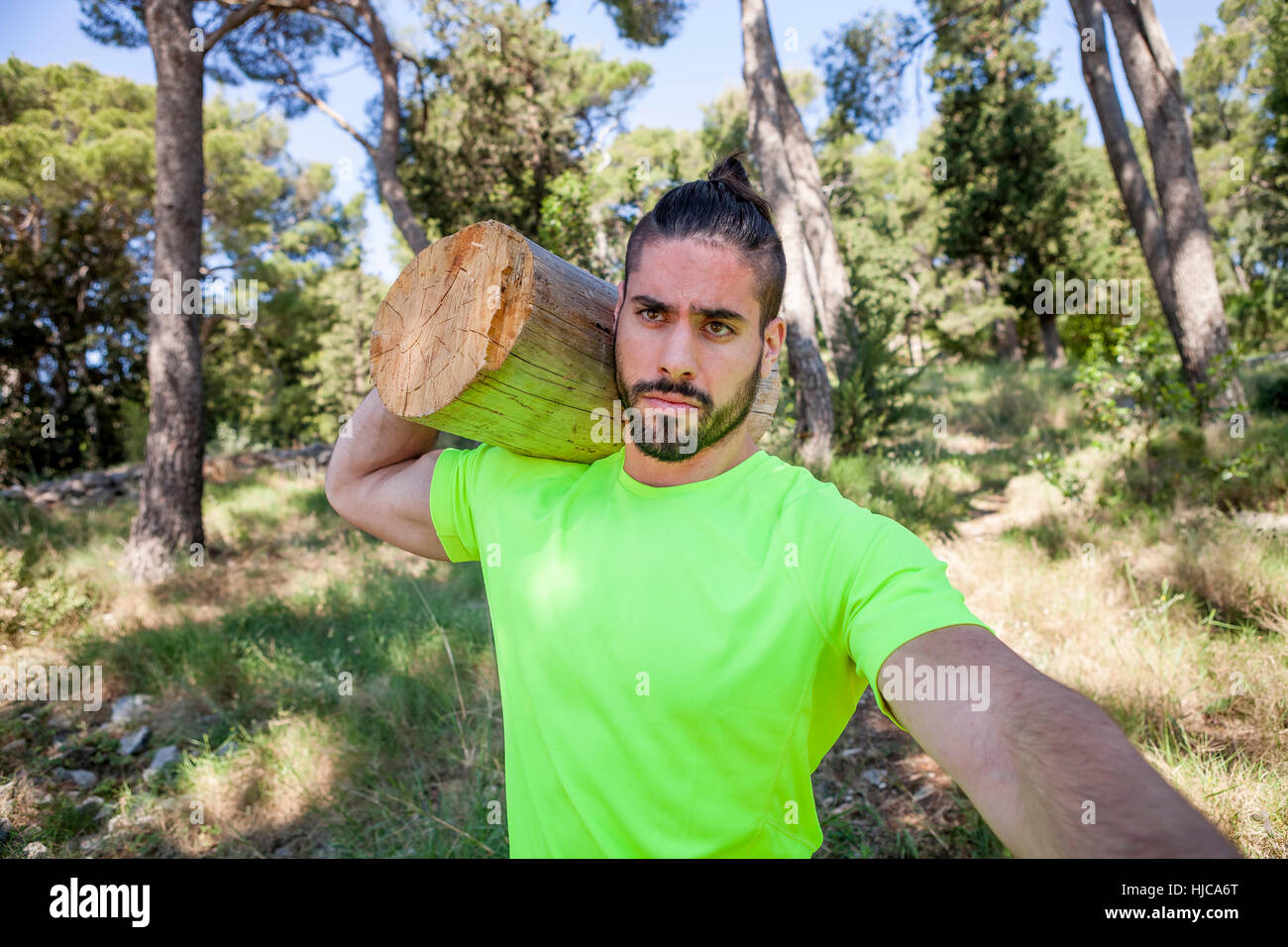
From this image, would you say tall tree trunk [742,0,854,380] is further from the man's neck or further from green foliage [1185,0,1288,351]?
green foliage [1185,0,1288,351]

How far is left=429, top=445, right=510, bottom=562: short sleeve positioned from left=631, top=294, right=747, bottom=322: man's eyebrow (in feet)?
1.70

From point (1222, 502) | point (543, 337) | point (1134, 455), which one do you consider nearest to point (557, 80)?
point (1134, 455)

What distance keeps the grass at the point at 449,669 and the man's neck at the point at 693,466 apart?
206 cm

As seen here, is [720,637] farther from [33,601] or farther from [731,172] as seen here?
[33,601]

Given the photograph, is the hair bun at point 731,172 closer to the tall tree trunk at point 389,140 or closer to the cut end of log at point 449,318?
the cut end of log at point 449,318

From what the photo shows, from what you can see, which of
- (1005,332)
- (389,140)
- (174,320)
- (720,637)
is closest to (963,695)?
(720,637)

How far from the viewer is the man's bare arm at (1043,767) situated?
2.81ft

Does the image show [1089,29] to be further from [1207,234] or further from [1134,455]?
[1134,455]

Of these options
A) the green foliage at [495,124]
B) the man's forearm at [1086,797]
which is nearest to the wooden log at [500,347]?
the man's forearm at [1086,797]

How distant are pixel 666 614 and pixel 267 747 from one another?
331 centimetres

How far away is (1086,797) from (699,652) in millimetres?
567

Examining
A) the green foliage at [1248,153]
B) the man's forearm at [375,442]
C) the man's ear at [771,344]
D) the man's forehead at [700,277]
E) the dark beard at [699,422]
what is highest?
the green foliage at [1248,153]

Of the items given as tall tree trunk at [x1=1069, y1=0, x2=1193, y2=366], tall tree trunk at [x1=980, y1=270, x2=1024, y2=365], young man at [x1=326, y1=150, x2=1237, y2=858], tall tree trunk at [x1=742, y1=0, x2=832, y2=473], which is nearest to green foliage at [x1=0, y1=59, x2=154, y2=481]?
tall tree trunk at [x1=742, y1=0, x2=832, y2=473]

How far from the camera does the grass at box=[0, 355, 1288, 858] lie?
3098mm
